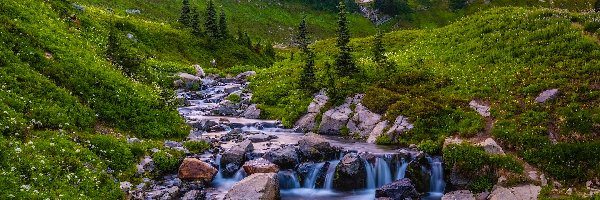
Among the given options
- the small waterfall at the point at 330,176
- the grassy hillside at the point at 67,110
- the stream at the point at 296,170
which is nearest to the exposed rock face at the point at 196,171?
the stream at the point at 296,170

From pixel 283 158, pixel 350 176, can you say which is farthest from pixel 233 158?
pixel 350 176

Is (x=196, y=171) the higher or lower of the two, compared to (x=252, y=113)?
lower

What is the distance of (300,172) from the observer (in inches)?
880

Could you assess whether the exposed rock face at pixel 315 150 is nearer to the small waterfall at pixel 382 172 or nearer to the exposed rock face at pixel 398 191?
the small waterfall at pixel 382 172

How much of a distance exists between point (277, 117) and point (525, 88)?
1628cm

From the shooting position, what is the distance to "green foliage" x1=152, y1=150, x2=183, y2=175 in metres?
21.6

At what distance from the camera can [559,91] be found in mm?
24797

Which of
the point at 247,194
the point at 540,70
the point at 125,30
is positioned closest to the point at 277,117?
the point at 247,194

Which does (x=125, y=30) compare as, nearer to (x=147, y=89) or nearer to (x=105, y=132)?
(x=147, y=89)

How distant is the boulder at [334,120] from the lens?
2945cm

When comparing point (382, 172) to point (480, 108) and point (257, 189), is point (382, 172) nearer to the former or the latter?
point (257, 189)

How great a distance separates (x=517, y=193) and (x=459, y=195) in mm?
2333

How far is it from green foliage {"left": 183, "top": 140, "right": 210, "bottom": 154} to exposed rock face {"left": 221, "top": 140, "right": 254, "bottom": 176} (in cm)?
173

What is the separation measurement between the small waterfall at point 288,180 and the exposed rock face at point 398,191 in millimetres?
3879
